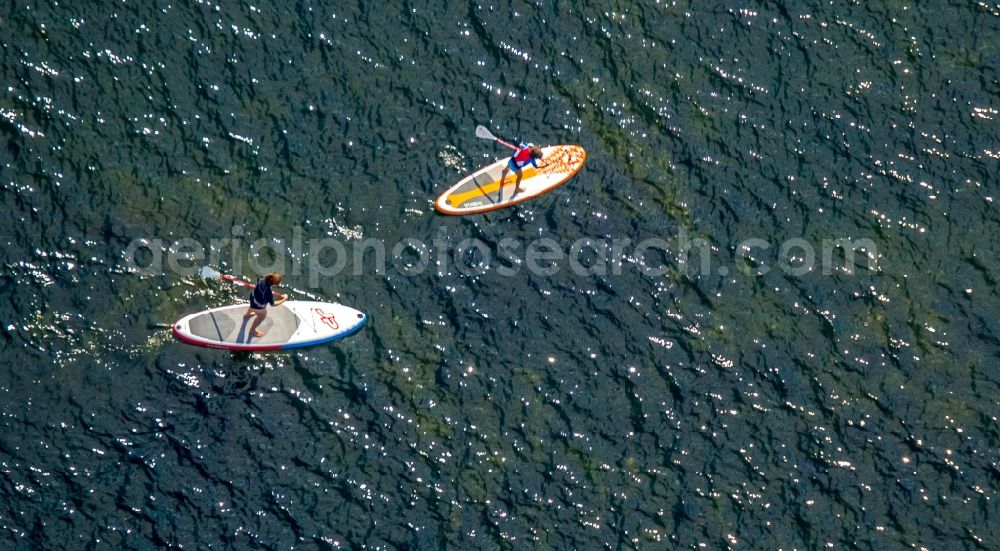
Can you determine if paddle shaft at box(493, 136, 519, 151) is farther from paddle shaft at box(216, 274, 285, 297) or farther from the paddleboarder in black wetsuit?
paddle shaft at box(216, 274, 285, 297)

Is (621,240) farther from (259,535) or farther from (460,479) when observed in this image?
(259,535)

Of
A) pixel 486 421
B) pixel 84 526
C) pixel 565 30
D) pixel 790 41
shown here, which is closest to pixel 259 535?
pixel 84 526

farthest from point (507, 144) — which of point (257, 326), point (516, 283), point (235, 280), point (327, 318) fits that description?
point (257, 326)

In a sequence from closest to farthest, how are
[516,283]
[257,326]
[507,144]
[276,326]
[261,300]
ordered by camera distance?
[261,300]
[257,326]
[276,326]
[516,283]
[507,144]

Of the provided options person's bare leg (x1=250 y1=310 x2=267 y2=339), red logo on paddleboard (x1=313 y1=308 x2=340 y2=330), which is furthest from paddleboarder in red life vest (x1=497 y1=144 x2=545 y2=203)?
person's bare leg (x1=250 y1=310 x2=267 y2=339)

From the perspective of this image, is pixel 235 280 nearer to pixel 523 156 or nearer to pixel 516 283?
pixel 516 283

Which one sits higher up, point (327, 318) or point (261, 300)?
point (261, 300)
